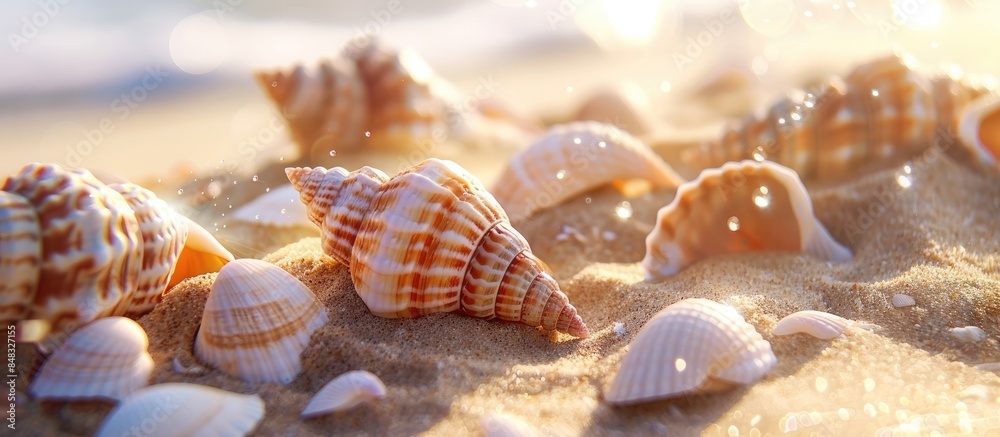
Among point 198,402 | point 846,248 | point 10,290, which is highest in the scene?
point 10,290

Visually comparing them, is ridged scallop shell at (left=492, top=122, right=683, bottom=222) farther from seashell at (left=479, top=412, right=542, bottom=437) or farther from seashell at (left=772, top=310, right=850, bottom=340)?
seashell at (left=479, top=412, right=542, bottom=437)

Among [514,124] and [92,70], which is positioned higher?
[92,70]

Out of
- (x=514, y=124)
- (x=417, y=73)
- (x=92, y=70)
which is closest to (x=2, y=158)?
(x=92, y=70)

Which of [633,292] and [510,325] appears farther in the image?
[633,292]

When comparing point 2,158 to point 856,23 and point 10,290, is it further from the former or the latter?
point 856,23

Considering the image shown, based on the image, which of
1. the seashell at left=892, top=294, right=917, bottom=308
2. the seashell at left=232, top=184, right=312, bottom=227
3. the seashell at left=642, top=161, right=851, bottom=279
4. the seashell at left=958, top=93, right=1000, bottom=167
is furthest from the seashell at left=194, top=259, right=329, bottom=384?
the seashell at left=958, top=93, right=1000, bottom=167

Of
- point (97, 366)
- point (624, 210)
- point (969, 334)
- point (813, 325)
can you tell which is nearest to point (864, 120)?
point (624, 210)

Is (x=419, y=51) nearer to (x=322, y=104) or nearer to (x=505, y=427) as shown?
(x=322, y=104)
